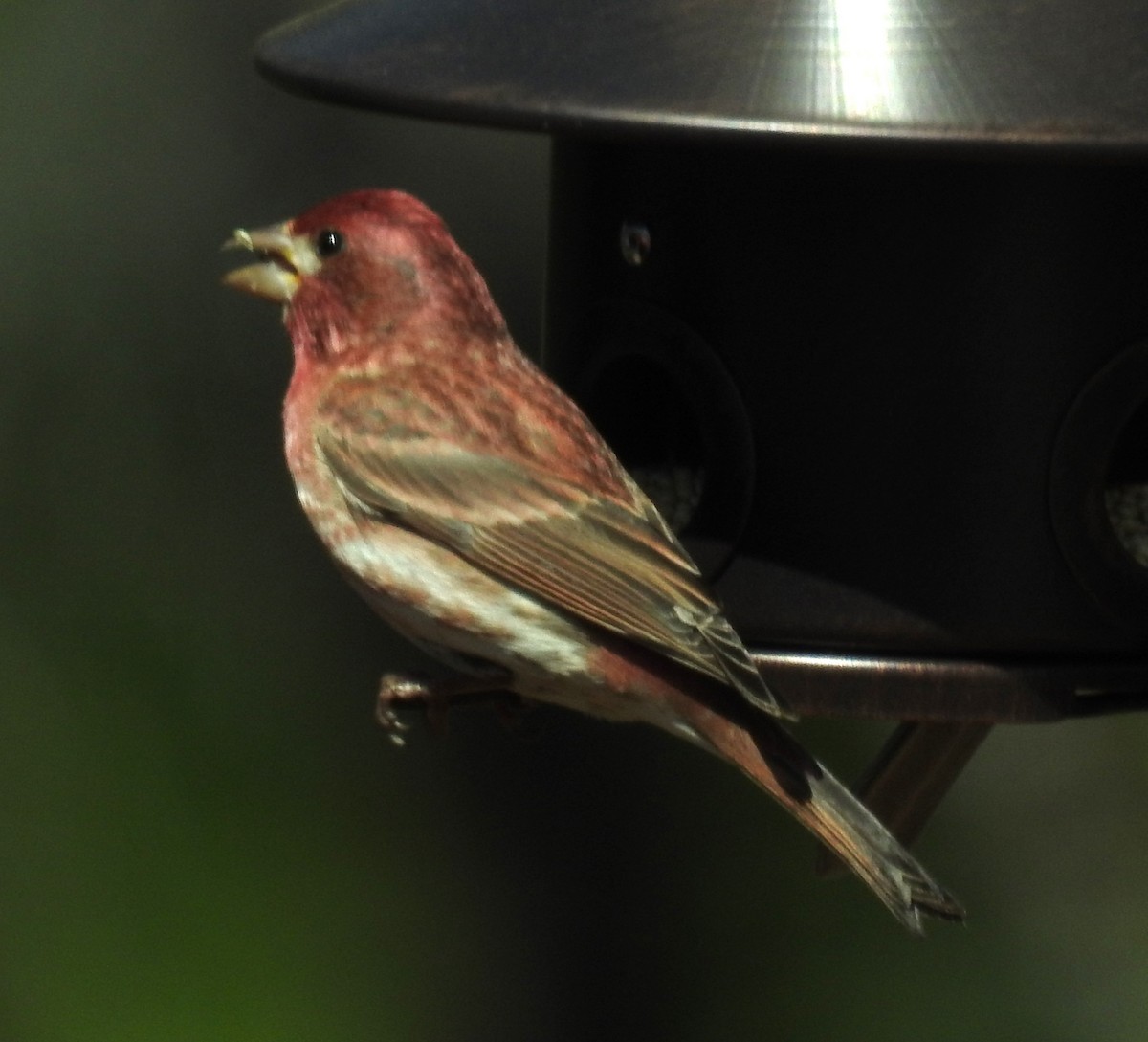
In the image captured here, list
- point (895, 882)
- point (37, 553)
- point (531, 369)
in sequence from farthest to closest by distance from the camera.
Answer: point (37, 553) < point (531, 369) < point (895, 882)

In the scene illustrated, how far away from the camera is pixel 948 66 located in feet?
12.3

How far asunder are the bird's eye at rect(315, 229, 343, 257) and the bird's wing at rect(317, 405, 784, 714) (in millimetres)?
370

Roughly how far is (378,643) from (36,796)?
1.23 meters

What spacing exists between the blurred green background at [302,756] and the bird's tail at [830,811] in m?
2.94

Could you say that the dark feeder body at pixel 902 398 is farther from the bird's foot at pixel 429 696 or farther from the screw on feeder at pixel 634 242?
the bird's foot at pixel 429 696

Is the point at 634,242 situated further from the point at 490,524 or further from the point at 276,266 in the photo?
the point at 276,266

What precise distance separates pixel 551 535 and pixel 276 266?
954mm

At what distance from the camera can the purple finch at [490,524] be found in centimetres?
451

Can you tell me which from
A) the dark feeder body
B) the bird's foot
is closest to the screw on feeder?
the dark feeder body

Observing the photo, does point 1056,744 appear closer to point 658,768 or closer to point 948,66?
point 658,768

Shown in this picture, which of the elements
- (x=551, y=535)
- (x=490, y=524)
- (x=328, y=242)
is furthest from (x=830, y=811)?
(x=328, y=242)

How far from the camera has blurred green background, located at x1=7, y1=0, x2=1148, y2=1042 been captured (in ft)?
24.7

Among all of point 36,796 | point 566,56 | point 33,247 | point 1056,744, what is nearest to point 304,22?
point 566,56

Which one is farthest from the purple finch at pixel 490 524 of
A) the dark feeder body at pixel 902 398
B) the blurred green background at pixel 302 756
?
the blurred green background at pixel 302 756
